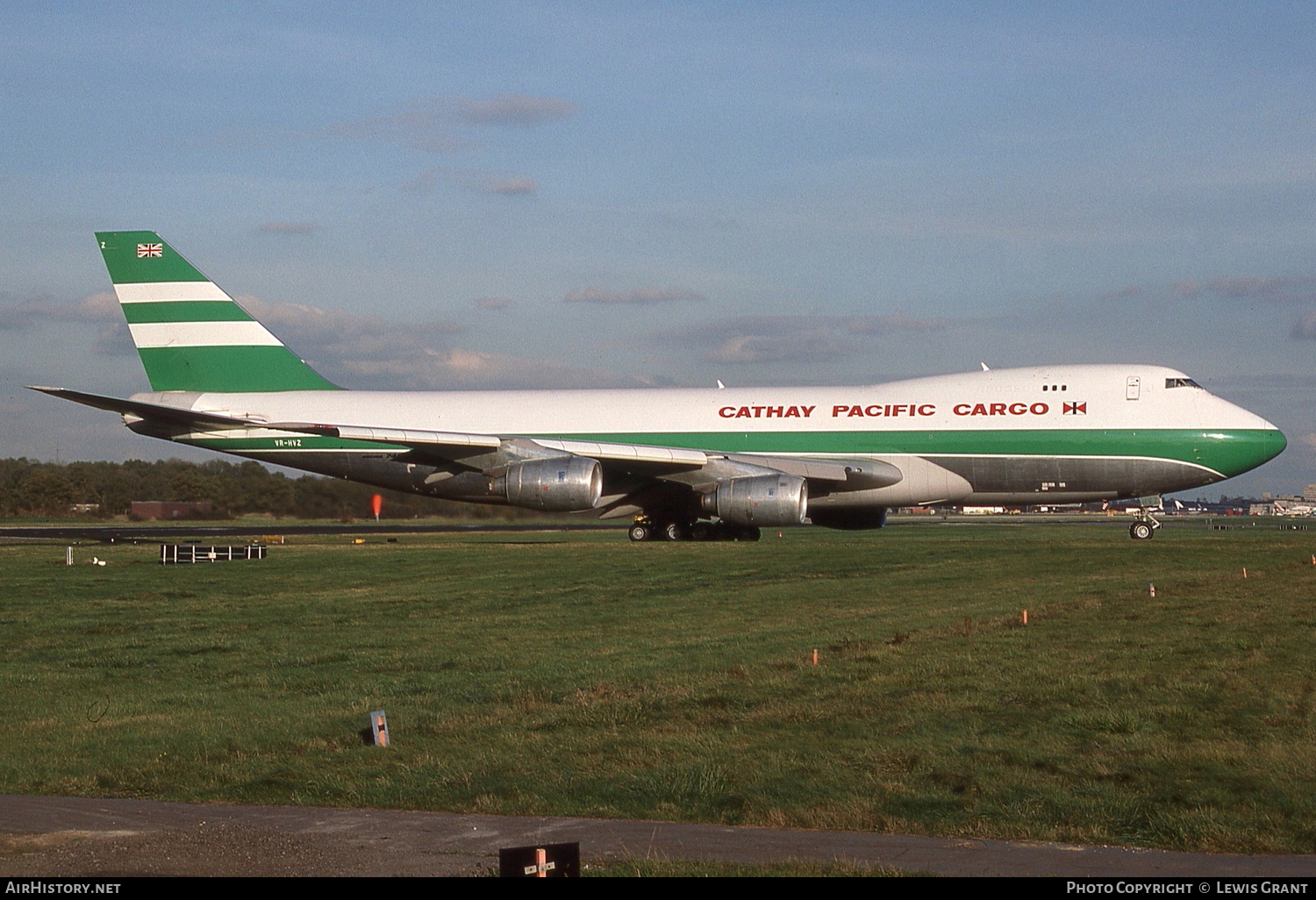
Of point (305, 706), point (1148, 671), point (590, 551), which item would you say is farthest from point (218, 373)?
point (1148, 671)

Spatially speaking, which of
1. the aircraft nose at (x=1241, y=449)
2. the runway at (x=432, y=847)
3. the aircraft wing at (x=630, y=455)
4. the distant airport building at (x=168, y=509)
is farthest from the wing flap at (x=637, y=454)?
the distant airport building at (x=168, y=509)

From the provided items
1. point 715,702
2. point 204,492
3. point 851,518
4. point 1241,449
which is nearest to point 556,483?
point 851,518

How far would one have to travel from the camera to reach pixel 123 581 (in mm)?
27016

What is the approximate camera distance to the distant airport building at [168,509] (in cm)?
7169

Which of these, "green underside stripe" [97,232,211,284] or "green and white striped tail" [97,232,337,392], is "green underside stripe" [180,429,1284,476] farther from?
"green underside stripe" [97,232,211,284]

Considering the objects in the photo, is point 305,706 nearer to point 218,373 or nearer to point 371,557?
point 371,557

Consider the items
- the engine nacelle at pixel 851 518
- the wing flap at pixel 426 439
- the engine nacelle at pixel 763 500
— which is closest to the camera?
the engine nacelle at pixel 763 500

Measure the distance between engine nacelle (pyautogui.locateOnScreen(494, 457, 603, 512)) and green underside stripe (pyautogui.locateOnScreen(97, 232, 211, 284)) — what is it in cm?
1510

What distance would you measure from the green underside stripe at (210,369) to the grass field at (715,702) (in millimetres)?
19088

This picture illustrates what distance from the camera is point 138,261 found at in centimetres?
4284

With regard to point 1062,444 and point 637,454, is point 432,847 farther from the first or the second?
point 1062,444

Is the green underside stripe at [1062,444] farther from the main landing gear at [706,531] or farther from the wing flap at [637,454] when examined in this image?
the main landing gear at [706,531]

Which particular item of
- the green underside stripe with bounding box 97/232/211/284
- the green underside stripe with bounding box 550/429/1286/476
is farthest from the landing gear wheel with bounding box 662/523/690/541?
the green underside stripe with bounding box 97/232/211/284

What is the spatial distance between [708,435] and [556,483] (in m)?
5.88
